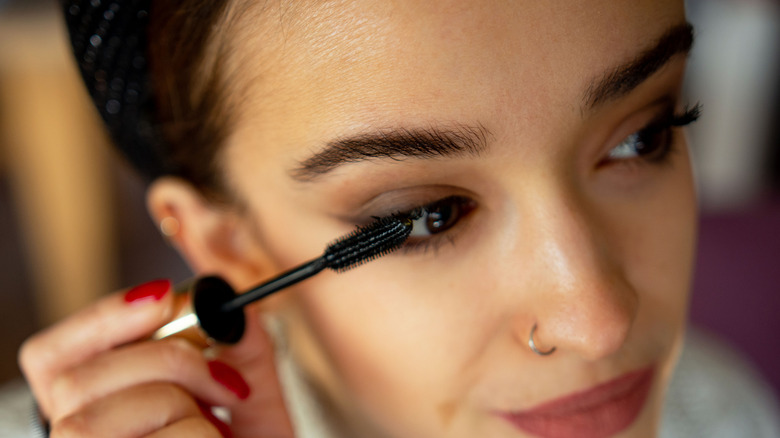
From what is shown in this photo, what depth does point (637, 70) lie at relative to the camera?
1.91 ft

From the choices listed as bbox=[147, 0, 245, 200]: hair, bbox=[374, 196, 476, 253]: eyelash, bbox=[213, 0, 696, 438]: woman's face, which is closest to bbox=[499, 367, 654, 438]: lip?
bbox=[213, 0, 696, 438]: woman's face

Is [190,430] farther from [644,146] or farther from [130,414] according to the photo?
[644,146]

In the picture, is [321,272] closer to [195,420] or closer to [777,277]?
[195,420]

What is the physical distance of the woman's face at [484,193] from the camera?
546mm

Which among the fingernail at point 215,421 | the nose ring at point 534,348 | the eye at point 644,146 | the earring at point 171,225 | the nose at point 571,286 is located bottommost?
the fingernail at point 215,421

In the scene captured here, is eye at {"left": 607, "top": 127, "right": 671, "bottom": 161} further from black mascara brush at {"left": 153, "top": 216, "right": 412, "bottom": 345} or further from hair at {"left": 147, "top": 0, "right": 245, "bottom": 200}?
hair at {"left": 147, "top": 0, "right": 245, "bottom": 200}

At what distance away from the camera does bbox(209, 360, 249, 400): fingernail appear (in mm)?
688

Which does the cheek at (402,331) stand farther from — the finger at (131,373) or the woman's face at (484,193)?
the finger at (131,373)

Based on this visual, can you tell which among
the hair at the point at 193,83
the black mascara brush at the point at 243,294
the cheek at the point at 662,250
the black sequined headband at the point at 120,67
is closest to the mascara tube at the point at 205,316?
the black mascara brush at the point at 243,294

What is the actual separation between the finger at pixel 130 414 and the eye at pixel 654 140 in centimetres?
49

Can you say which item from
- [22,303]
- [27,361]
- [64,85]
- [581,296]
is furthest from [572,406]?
[22,303]

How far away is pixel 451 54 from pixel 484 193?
129 millimetres

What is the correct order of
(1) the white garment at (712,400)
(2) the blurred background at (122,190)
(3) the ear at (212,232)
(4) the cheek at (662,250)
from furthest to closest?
(2) the blurred background at (122,190) → (1) the white garment at (712,400) → (3) the ear at (212,232) → (4) the cheek at (662,250)

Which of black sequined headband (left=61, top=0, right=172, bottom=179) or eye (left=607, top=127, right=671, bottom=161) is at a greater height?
eye (left=607, top=127, right=671, bottom=161)
